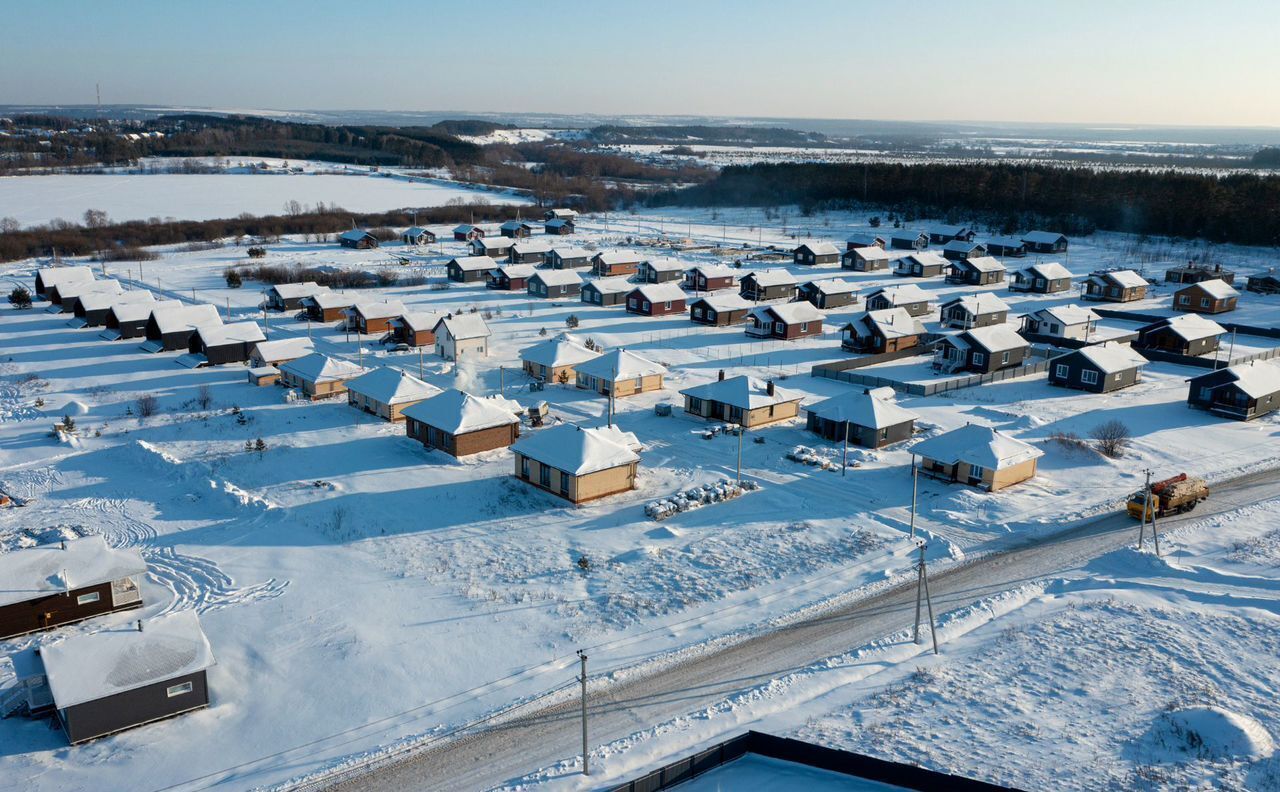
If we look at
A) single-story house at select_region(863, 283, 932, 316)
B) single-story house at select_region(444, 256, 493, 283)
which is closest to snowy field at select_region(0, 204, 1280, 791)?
single-story house at select_region(863, 283, 932, 316)

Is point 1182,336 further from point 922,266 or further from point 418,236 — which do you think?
point 418,236

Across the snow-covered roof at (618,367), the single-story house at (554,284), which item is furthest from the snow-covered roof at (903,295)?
the snow-covered roof at (618,367)

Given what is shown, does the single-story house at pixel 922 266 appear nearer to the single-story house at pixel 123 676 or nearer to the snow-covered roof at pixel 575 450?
the snow-covered roof at pixel 575 450

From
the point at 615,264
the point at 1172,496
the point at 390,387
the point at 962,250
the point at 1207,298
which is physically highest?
the point at 962,250

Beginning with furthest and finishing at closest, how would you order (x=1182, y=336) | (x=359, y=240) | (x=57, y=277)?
(x=359, y=240)
(x=57, y=277)
(x=1182, y=336)

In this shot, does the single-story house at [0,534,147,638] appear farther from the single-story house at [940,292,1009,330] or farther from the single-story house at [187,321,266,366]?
the single-story house at [940,292,1009,330]

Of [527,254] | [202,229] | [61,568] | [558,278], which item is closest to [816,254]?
[527,254]

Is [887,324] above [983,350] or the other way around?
above
